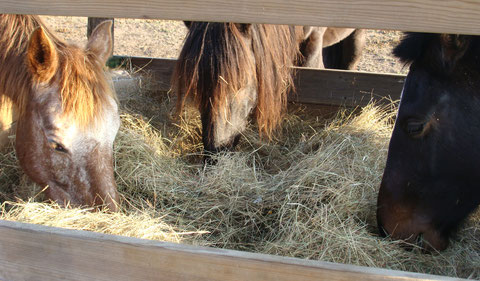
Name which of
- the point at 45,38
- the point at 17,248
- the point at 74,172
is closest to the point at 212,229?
the point at 74,172

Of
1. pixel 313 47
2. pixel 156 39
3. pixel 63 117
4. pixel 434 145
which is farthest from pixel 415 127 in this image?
pixel 156 39

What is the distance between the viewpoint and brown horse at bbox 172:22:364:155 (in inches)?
116

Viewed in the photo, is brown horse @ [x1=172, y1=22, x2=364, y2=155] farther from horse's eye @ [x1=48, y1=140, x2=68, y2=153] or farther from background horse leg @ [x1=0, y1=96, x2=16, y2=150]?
background horse leg @ [x1=0, y1=96, x2=16, y2=150]

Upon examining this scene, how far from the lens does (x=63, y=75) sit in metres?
2.27

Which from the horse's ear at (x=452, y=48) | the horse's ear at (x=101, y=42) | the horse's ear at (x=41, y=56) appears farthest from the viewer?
the horse's ear at (x=101, y=42)

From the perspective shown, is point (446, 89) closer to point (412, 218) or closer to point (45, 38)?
point (412, 218)

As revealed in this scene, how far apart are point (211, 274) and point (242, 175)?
1630 mm

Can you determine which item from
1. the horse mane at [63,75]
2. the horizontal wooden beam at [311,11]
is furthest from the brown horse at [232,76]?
the horizontal wooden beam at [311,11]

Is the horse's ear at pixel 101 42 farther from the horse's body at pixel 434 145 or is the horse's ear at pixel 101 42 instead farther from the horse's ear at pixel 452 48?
the horse's ear at pixel 452 48

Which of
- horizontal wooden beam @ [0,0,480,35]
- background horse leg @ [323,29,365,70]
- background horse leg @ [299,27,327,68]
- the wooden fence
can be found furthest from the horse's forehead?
background horse leg @ [323,29,365,70]

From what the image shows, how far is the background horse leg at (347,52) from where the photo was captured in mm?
5617

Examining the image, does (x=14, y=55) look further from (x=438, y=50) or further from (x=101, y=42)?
(x=438, y=50)

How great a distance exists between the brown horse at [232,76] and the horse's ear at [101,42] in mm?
590

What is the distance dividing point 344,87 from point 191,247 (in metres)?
2.94
